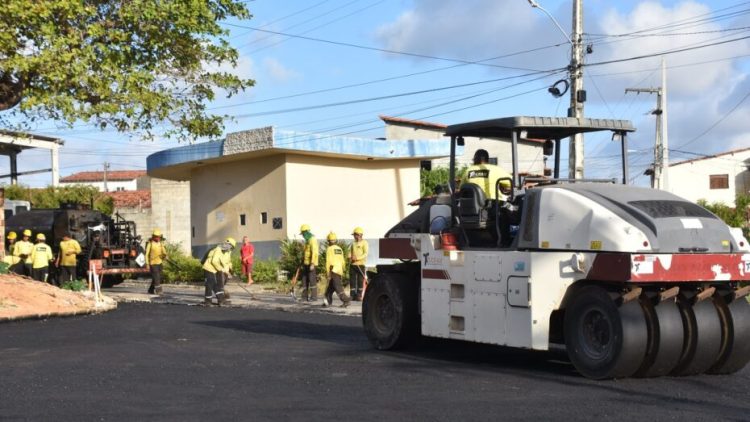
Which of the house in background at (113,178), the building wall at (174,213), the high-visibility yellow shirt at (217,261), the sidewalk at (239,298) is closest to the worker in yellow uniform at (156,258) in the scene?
the sidewalk at (239,298)

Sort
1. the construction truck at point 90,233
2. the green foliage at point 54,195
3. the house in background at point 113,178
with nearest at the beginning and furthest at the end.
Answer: the construction truck at point 90,233 → the green foliage at point 54,195 → the house in background at point 113,178

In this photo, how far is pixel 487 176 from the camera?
37.7 feet

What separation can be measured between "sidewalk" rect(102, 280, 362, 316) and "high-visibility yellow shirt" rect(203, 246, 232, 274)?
86 centimetres

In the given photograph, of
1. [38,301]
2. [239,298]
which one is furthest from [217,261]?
[38,301]

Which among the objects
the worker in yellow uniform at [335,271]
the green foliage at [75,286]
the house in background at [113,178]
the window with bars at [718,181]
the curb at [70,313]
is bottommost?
the curb at [70,313]

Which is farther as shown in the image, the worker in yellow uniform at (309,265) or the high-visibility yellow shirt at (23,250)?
the high-visibility yellow shirt at (23,250)

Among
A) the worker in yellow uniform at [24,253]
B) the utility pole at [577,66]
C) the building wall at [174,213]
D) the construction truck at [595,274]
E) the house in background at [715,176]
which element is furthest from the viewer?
the house in background at [715,176]

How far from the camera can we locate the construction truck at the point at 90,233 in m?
28.5

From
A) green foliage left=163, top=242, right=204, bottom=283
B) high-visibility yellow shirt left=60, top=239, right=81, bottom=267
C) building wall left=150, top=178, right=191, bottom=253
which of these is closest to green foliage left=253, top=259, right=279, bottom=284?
green foliage left=163, top=242, right=204, bottom=283

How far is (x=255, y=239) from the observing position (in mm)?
30688

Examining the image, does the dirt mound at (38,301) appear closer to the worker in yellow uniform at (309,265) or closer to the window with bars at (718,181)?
the worker in yellow uniform at (309,265)

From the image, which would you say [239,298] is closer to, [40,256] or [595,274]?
[40,256]

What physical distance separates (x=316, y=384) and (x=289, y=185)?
787 inches

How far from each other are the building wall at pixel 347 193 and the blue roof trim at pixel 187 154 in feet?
8.92
